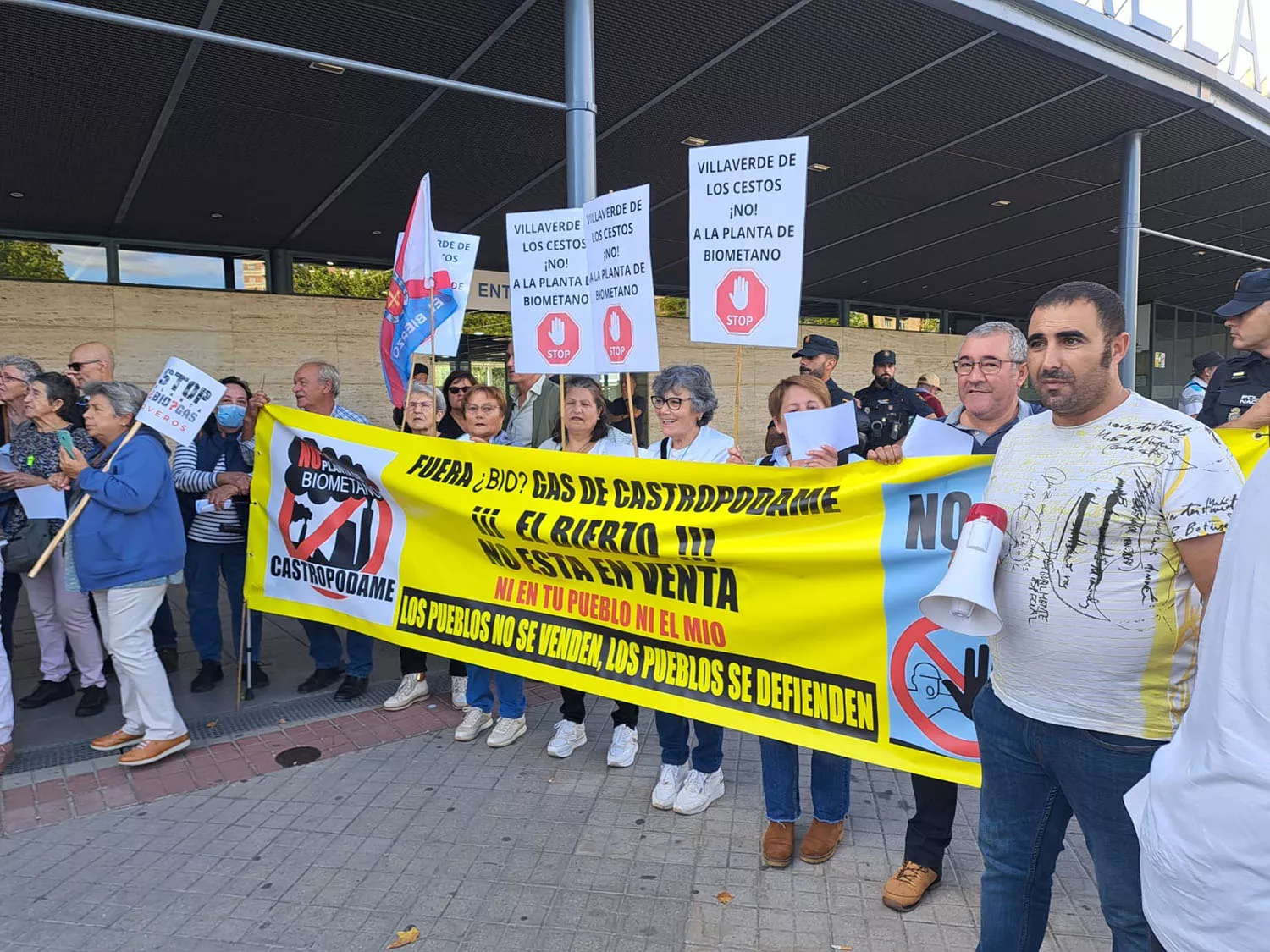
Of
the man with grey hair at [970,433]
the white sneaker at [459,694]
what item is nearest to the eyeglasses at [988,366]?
the man with grey hair at [970,433]

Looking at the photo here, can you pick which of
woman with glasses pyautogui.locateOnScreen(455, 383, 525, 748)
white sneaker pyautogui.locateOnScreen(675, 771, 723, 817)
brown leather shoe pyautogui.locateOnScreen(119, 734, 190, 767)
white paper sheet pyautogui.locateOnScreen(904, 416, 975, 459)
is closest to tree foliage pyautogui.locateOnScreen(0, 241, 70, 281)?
brown leather shoe pyautogui.locateOnScreen(119, 734, 190, 767)

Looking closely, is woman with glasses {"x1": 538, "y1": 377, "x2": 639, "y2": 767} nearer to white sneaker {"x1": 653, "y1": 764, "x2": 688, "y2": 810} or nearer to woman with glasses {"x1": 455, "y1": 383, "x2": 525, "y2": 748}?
woman with glasses {"x1": 455, "y1": 383, "x2": 525, "y2": 748}

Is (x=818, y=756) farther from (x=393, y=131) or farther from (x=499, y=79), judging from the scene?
(x=393, y=131)

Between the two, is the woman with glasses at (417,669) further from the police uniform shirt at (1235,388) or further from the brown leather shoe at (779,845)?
the police uniform shirt at (1235,388)

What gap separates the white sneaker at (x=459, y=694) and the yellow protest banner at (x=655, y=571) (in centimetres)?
80

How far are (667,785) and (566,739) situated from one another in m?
0.76

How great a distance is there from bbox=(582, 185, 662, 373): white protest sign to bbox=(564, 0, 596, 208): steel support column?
4.20ft

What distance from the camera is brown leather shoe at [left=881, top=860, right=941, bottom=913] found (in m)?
3.05

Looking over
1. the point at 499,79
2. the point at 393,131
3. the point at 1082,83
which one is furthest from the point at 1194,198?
the point at 393,131

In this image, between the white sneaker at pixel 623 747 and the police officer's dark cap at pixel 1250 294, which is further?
the white sneaker at pixel 623 747

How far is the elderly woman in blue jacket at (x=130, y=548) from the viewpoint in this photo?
13.6 feet

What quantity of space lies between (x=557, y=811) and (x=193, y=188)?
9.03 metres

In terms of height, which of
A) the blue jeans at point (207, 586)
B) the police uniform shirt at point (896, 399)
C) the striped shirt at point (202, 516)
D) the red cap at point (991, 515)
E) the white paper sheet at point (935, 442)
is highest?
the police uniform shirt at point (896, 399)

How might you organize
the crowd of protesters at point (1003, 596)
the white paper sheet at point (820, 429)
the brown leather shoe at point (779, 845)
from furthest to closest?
the brown leather shoe at point (779, 845) → the white paper sheet at point (820, 429) → the crowd of protesters at point (1003, 596)
